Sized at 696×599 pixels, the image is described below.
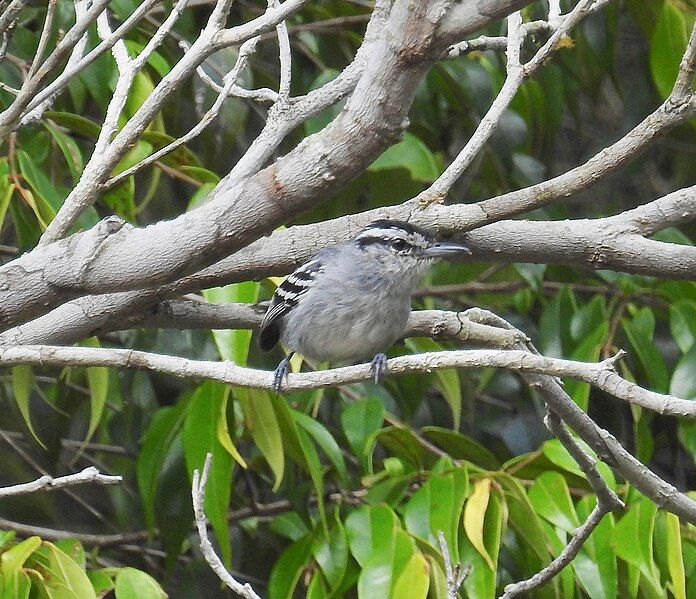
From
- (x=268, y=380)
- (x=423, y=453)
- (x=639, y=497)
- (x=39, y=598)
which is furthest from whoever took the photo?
(x=423, y=453)

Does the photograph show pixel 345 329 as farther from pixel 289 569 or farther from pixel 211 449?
pixel 289 569

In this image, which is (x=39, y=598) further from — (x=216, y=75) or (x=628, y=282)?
(x=628, y=282)

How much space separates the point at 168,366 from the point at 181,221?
350 millimetres

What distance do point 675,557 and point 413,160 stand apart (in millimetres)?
1565

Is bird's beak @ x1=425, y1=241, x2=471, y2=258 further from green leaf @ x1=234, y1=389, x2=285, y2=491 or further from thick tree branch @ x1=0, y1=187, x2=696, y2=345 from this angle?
green leaf @ x1=234, y1=389, x2=285, y2=491

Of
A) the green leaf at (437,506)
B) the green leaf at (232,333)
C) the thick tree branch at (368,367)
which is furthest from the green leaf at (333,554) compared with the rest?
the thick tree branch at (368,367)

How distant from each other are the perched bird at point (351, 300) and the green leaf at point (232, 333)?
0.22 meters

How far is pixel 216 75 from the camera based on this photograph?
3920mm

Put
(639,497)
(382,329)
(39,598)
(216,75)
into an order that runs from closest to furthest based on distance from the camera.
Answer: (39,598)
(639,497)
(382,329)
(216,75)

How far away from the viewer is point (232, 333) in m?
2.86

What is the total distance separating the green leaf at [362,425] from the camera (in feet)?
11.0

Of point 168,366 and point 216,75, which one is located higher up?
point 216,75

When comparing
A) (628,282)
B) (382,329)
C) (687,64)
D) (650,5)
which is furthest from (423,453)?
(650,5)

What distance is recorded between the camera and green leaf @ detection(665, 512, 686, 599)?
2.74m
